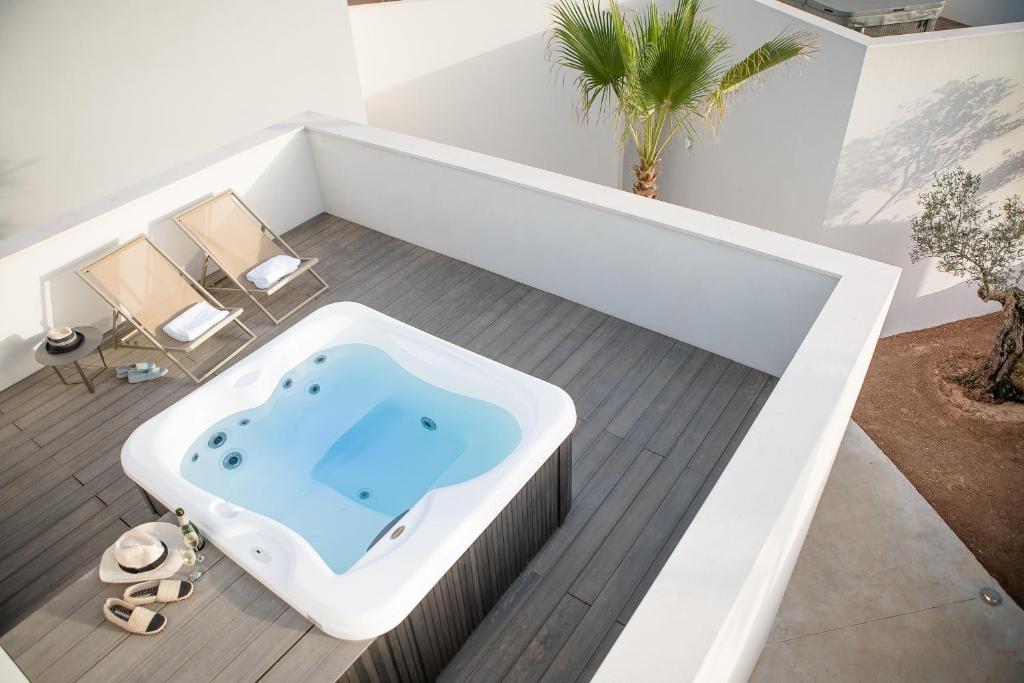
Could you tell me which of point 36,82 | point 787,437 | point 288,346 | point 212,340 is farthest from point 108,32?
point 787,437

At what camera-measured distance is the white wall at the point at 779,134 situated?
250 inches

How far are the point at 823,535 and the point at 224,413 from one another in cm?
363

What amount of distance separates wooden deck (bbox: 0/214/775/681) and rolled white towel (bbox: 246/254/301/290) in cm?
21

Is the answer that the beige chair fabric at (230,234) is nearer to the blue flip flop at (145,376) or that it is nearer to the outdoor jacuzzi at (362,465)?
the blue flip flop at (145,376)

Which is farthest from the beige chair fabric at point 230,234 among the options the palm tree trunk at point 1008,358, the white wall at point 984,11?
the white wall at point 984,11

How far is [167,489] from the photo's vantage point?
8.34ft

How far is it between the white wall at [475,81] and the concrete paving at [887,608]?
5121 mm

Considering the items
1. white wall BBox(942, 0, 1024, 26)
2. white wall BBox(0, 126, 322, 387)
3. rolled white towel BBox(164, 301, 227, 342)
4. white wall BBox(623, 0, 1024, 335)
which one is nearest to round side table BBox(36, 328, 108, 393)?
white wall BBox(0, 126, 322, 387)

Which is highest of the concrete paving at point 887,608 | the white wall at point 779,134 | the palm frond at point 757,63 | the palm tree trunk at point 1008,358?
the palm frond at point 757,63

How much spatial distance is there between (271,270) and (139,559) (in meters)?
2.16

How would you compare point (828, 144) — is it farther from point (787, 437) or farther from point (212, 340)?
point (212, 340)

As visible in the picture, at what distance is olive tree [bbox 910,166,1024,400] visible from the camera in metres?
6.58

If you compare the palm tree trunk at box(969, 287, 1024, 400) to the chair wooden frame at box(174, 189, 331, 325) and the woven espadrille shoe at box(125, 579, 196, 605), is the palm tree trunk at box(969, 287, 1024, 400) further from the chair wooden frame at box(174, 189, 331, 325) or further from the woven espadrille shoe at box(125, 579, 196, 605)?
the woven espadrille shoe at box(125, 579, 196, 605)

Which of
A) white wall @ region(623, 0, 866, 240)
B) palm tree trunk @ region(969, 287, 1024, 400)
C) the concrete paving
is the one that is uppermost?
white wall @ region(623, 0, 866, 240)
